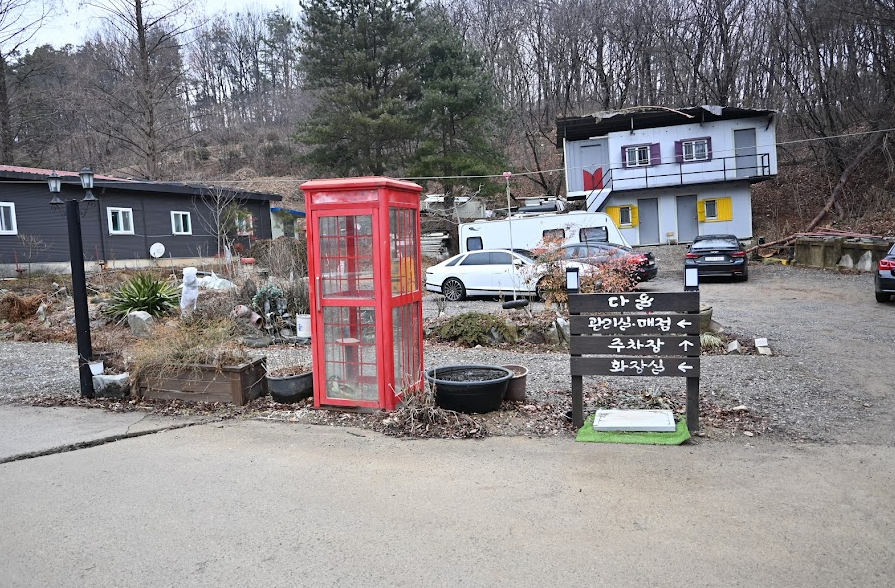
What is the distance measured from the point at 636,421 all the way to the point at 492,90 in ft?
94.0

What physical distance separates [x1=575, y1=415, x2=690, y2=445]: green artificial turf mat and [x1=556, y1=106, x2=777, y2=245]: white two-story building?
28.6 meters

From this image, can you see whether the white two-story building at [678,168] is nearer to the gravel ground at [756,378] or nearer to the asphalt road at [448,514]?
the gravel ground at [756,378]

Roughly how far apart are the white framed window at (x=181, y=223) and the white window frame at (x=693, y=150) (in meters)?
24.0

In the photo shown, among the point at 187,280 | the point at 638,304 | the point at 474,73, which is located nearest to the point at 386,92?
the point at 474,73

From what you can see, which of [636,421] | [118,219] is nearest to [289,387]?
[636,421]

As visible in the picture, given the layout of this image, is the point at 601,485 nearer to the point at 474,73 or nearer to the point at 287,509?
the point at 287,509

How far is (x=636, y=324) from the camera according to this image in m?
5.95

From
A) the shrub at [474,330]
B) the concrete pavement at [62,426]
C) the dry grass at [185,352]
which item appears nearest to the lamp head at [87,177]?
the dry grass at [185,352]

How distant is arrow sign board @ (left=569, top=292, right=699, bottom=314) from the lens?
5824 millimetres

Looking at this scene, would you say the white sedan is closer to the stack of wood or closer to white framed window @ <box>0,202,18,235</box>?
the stack of wood

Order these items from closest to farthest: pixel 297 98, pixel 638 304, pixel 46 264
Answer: pixel 638 304
pixel 46 264
pixel 297 98

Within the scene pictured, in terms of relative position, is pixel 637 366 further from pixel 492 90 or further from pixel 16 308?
pixel 492 90

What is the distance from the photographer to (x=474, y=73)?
103 ft

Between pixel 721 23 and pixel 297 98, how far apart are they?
35.0m
